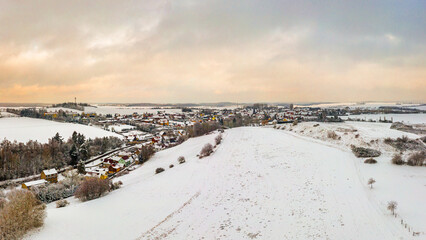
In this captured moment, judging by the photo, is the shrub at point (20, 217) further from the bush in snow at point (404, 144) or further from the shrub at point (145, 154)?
the bush in snow at point (404, 144)

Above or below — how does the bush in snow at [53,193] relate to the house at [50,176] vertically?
above

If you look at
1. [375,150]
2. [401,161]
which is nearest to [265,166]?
[401,161]

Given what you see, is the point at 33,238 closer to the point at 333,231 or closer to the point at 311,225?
the point at 311,225

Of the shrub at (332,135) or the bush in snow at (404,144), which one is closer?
the bush in snow at (404,144)

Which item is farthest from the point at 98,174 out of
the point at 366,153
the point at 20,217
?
the point at 366,153

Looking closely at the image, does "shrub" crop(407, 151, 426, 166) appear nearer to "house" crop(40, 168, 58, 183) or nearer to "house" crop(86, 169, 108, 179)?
"house" crop(86, 169, 108, 179)

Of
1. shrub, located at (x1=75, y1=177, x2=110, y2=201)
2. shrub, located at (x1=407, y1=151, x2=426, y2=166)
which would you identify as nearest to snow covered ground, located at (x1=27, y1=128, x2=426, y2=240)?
shrub, located at (x1=75, y1=177, x2=110, y2=201)

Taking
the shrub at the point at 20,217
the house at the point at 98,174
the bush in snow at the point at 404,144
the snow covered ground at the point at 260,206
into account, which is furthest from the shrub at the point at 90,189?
the bush in snow at the point at 404,144
